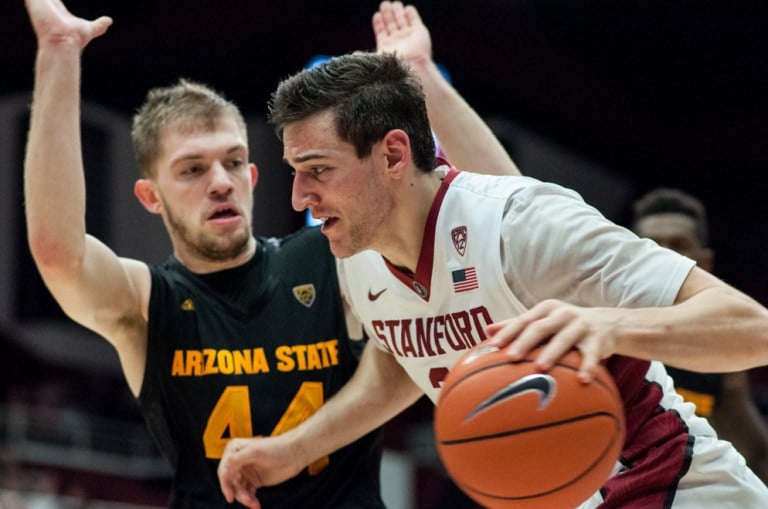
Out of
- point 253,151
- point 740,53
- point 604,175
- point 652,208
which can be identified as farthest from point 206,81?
point 652,208

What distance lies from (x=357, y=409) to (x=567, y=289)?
1212mm

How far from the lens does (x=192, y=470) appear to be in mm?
4074

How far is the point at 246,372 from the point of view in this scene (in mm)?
4031

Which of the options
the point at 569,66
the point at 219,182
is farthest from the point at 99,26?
the point at 569,66

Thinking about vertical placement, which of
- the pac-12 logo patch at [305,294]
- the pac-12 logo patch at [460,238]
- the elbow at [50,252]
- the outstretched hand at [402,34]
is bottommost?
the pac-12 logo patch at [460,238]

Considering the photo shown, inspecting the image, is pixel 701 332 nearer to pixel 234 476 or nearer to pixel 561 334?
pixel 561 334

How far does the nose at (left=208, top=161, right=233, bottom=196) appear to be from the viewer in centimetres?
407

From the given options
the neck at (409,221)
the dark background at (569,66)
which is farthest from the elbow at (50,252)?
the dark background at (569,66)

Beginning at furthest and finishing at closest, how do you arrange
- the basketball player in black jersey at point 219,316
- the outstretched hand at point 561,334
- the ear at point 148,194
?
the ear at point 148,194
the basketball player in black jersey at point 219,316
the outstretched hand at point 561,334

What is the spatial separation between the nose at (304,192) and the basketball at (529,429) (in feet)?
2.76

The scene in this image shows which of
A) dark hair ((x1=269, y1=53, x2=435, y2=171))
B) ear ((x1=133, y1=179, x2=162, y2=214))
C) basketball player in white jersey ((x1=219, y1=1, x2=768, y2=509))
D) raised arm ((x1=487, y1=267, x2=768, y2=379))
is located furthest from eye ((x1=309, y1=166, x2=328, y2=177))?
ear ((x1=133, y1=179, x2=162, y2=214))

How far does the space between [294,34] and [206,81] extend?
6.11ft

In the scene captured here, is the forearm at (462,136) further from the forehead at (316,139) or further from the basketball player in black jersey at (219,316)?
the forehead at (316,139)

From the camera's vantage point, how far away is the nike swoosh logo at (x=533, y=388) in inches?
95.3
